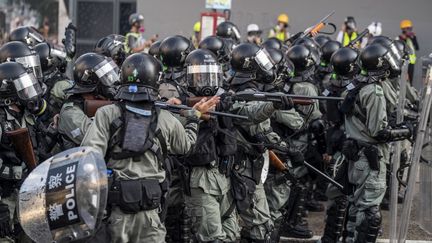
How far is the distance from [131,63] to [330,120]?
363 cm

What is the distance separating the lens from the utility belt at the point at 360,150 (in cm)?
765

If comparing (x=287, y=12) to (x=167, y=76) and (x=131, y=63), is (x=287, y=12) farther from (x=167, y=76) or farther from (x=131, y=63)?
(x=131, y=63)

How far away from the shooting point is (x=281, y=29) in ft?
58.4

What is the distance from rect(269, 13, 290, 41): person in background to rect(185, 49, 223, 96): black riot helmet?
10.5 meters

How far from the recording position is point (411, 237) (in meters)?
8.78

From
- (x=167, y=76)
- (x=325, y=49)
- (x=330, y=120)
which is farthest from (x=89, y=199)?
(x=325, y=49)

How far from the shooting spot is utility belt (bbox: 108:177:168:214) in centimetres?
541

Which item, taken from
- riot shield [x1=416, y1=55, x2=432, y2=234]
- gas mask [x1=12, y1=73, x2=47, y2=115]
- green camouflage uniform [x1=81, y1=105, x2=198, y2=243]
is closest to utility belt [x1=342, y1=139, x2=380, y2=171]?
riot shield [x1=416, y1=55, x2=432, y2=234]

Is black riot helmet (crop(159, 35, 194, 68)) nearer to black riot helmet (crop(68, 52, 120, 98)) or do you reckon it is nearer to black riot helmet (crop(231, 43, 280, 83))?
black riot helmet (crop(231, 43, 280, 83))

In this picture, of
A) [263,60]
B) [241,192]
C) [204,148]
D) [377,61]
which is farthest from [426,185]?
[204,148]

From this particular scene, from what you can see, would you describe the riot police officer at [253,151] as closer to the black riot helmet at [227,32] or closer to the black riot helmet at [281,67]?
the black riot helmet at [281,67]

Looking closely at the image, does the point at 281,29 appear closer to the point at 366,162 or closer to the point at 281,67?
the point at 281,67

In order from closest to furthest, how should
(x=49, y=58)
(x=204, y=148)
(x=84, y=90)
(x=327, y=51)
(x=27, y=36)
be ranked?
(x=204, y=148)
(x=84, y=90)
(x=49, y=58)
(x=27, y=36)
(x=327, y=51)

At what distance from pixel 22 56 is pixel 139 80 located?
8.26 ft
